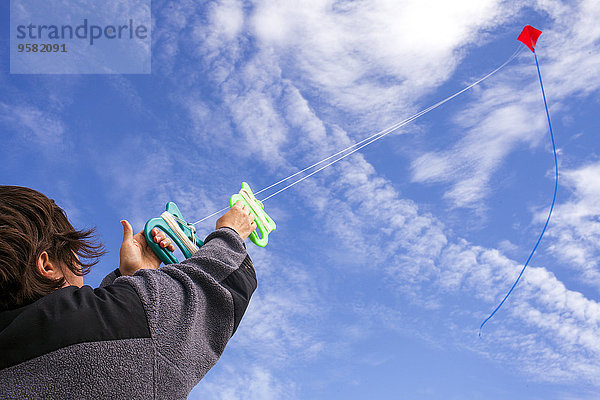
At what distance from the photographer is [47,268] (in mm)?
1146

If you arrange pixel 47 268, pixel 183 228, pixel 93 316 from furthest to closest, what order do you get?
pixel 183 228 < pixel 47 268 < pixel 93 316

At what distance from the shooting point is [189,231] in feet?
6.69

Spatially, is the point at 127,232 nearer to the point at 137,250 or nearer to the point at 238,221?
the point at 137,250

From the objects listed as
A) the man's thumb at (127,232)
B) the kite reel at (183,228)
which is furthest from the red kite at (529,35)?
the man's thumb at (127,232)

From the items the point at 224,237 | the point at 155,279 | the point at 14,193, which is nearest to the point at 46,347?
the point at 155,279

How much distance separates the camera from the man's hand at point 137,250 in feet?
5.76

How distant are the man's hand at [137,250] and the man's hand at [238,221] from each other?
362 mm

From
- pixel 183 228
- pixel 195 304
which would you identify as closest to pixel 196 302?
pixel 195 304

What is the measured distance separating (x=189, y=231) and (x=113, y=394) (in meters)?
1.05

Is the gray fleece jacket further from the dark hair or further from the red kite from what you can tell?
the red kite

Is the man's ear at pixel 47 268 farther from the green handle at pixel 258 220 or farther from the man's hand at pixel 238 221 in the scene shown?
the green handle at pixel 258 220

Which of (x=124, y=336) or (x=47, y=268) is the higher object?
(x=47, y=268)

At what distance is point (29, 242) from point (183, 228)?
93cm

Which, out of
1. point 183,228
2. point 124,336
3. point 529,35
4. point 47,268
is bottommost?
point 124,336
